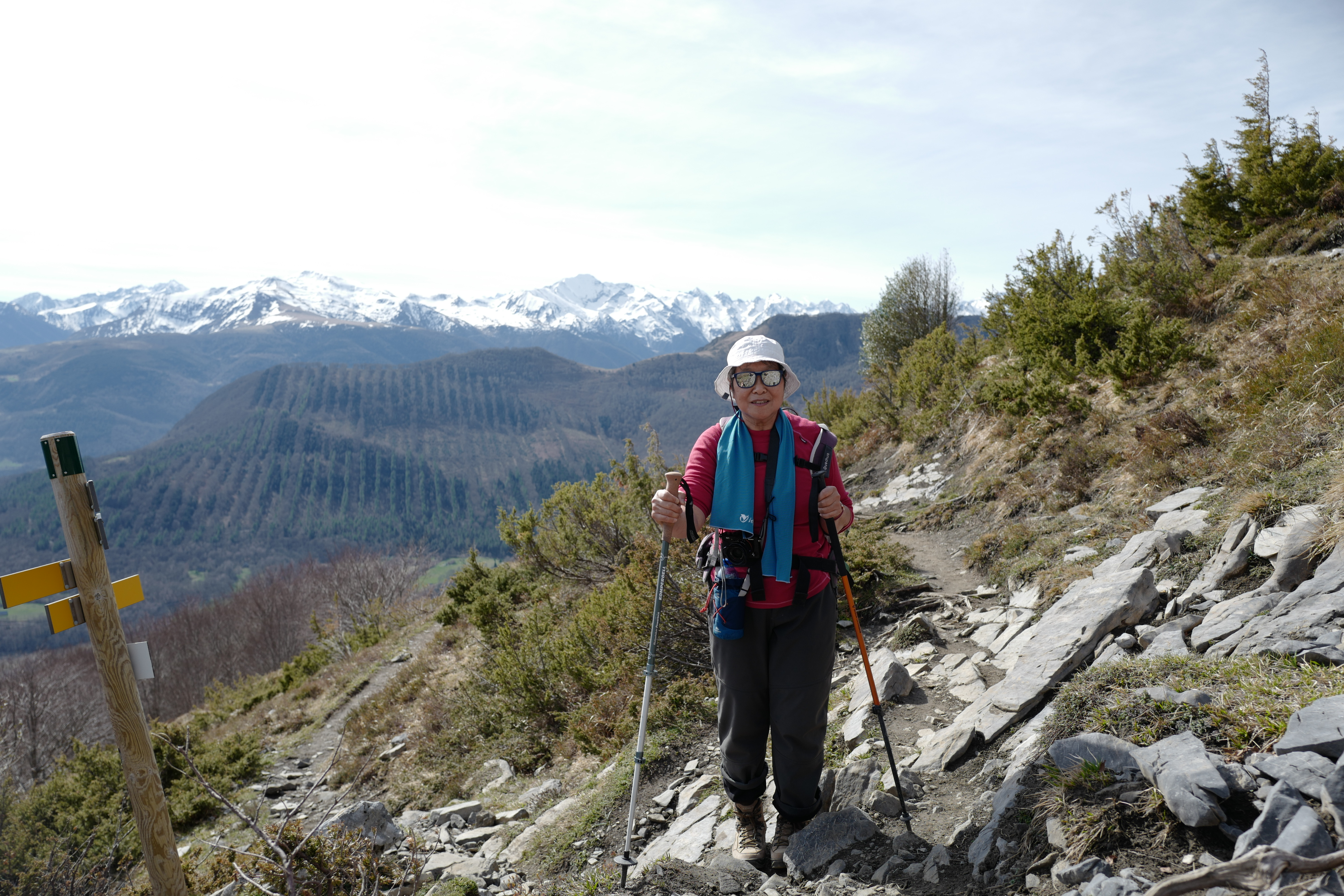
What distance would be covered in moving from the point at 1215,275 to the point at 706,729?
994cm

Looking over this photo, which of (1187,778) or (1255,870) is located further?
(1187,778)

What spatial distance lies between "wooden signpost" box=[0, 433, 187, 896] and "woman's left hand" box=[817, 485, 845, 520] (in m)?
3.91

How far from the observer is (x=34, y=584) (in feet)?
13.0

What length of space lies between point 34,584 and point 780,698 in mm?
4330

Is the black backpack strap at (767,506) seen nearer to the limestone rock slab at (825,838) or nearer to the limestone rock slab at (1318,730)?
the limestone rock slab at (825,838)

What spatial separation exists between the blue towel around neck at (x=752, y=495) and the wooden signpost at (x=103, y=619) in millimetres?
3440

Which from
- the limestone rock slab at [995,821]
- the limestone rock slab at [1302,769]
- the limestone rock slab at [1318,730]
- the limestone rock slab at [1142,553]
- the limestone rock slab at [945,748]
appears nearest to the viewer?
the limestone rock slab at [1302,769]

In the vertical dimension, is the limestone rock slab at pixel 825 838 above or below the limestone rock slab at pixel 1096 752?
below

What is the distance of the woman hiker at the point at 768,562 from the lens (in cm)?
338

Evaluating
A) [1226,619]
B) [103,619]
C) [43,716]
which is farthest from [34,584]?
[43,716]

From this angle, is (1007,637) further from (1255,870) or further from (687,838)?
(1255,870)

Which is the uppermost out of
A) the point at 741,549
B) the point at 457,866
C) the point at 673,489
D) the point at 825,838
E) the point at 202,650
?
the point at 673,489

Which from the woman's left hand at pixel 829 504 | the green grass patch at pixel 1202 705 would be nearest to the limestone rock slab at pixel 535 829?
the woman's left hand at pixel 829 504

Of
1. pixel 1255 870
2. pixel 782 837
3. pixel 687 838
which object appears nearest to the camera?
pixel 1255 870
